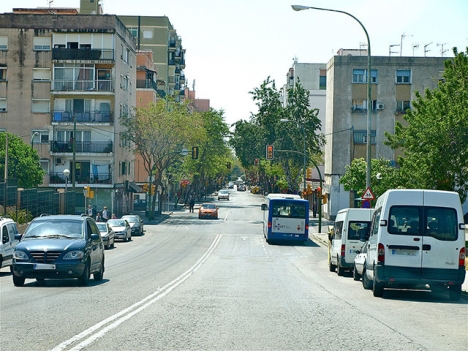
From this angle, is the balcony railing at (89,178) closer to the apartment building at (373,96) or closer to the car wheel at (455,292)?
the apartment building at (373,96)

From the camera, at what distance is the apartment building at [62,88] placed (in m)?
71.1

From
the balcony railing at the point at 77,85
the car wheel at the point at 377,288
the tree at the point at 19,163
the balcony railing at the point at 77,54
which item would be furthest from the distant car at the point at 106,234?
the balcony railing at the point at 77,54

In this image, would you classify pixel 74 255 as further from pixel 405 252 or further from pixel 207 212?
pixel 207 212

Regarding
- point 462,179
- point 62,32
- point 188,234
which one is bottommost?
point 188,234

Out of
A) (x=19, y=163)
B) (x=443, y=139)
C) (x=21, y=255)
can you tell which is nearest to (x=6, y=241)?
(x=21, y=255)

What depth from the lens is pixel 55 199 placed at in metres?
51.7

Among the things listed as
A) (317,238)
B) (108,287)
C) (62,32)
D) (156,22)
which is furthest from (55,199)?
(156,22)

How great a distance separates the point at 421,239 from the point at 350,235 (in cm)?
895

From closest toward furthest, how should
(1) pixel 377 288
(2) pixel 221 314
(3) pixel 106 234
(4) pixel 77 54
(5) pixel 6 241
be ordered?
1. (2) pixel 221 314
2. (1) pixel 377 288
3. (5) pixel 6 241
4. (3) pixel 106 234
5. (4) pixel 77 54

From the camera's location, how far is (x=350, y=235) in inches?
1029

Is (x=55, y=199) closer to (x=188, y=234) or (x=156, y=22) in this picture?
(x=188, y=234)

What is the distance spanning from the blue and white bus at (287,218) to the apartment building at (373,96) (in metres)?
25.7

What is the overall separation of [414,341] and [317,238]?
4261 cm

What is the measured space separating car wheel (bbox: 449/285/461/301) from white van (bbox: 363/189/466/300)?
137 millimetres
